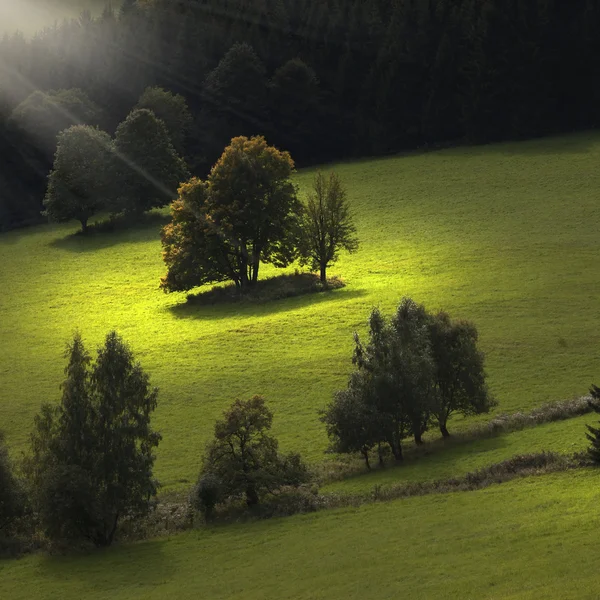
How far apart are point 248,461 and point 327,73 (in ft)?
334

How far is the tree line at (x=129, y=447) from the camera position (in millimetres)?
46469

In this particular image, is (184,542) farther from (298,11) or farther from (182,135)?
(298,11)

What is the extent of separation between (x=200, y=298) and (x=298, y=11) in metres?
70.6

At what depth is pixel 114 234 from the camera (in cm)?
12000

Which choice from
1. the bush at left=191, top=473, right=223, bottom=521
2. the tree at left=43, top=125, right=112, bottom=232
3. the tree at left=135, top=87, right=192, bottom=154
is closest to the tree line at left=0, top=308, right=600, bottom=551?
the bush at left=191, top=473, right=223, bottom=521

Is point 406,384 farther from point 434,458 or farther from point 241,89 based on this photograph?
point 241,89

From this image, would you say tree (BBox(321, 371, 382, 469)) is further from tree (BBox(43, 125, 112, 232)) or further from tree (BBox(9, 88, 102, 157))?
tree (BBox(9, 88, 102, 157))

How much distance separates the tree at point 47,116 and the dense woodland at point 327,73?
0.84 metres

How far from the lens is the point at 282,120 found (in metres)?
141

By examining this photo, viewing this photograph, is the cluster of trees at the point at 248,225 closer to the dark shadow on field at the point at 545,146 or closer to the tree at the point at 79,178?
the tree at the point at 79,178

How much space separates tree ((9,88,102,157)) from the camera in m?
140

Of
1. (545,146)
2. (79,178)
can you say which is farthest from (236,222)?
(545,146)

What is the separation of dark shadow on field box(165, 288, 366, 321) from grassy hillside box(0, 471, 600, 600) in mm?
39103

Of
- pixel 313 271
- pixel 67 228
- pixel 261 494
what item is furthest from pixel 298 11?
pixel 261 494
